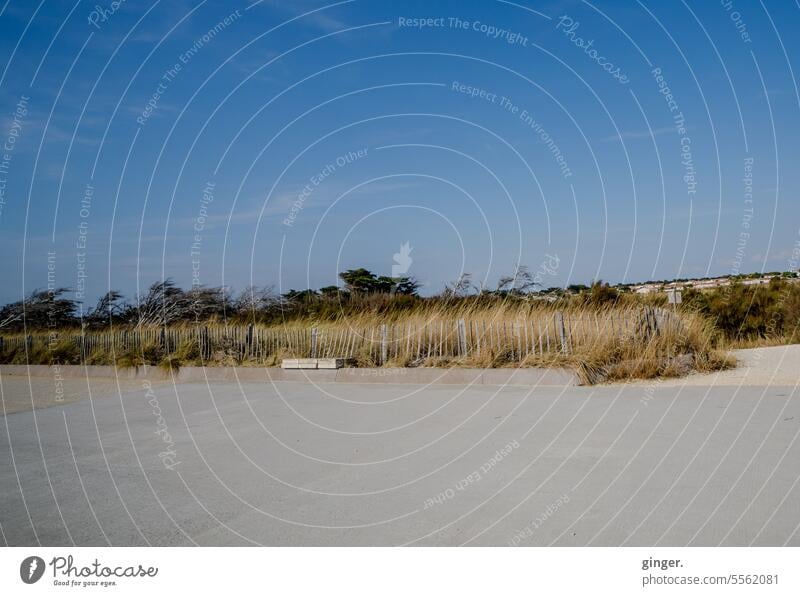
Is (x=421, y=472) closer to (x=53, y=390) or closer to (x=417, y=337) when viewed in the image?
(x=417, y=337)

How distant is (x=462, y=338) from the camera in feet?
44.0

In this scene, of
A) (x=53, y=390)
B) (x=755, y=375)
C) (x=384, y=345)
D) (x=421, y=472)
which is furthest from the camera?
(x=384, y=345)

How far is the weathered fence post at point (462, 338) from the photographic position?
526 inches

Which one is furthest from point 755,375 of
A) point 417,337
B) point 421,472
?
point 421,472

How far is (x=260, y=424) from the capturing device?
8359mm

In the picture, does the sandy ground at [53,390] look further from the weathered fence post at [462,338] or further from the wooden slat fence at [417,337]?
the weathered fence post at [462,338]

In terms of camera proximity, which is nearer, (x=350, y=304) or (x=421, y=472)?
(x=421, y=472)

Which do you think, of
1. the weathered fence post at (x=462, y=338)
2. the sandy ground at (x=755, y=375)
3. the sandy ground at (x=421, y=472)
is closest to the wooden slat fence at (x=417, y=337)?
the weathered fence post at (x=462, y=338)

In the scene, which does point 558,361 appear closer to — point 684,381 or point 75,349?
point 684,381

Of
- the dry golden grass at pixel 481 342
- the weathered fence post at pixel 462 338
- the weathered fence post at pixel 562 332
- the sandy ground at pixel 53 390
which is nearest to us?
the sandy ground at pixel 53 390

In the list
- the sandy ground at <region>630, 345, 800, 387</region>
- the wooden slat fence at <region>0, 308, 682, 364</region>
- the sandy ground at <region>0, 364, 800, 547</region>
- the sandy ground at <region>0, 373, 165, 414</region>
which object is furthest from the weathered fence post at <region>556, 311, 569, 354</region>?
the sandy ground at <region>0, 373, 165, 414</region>

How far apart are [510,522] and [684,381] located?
749 centimetres

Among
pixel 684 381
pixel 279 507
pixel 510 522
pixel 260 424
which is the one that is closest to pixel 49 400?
pixel 260 424
